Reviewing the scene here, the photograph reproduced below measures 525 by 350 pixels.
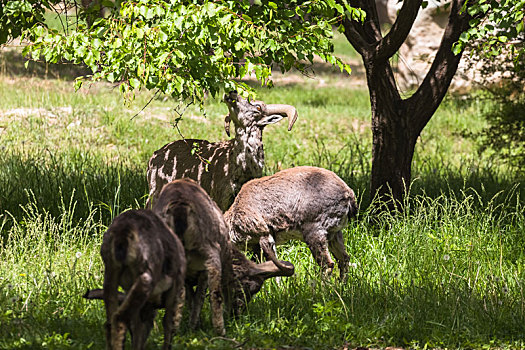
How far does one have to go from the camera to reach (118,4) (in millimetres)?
6285

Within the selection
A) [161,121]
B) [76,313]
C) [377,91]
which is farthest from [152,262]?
[161,121]

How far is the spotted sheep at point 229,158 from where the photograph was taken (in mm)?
7035

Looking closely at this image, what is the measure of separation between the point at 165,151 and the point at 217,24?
217 cm

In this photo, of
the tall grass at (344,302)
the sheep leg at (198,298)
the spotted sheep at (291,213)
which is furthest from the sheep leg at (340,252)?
the sheep leg at (198,298)

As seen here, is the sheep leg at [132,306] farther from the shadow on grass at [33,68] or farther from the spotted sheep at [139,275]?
the shadow on grass at [33,68]

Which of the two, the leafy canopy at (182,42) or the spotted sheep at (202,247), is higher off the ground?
the leafy canopy at (182,42)

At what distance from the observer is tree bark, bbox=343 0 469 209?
854 centimetres

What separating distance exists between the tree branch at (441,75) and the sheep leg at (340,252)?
2730mm

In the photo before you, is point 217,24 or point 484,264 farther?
point 484,264

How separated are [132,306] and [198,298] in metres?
0.98

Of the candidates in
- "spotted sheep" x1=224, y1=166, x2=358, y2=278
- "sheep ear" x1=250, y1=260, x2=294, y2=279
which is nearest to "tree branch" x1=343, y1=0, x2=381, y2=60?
"spotted sheep" x1=224, y1=166, x2=358, y2=278

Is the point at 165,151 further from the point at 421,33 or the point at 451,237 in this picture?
the point at 421,33

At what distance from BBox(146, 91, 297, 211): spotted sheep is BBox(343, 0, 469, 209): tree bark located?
6.01ft

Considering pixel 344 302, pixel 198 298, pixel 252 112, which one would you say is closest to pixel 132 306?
pixel 198 298
